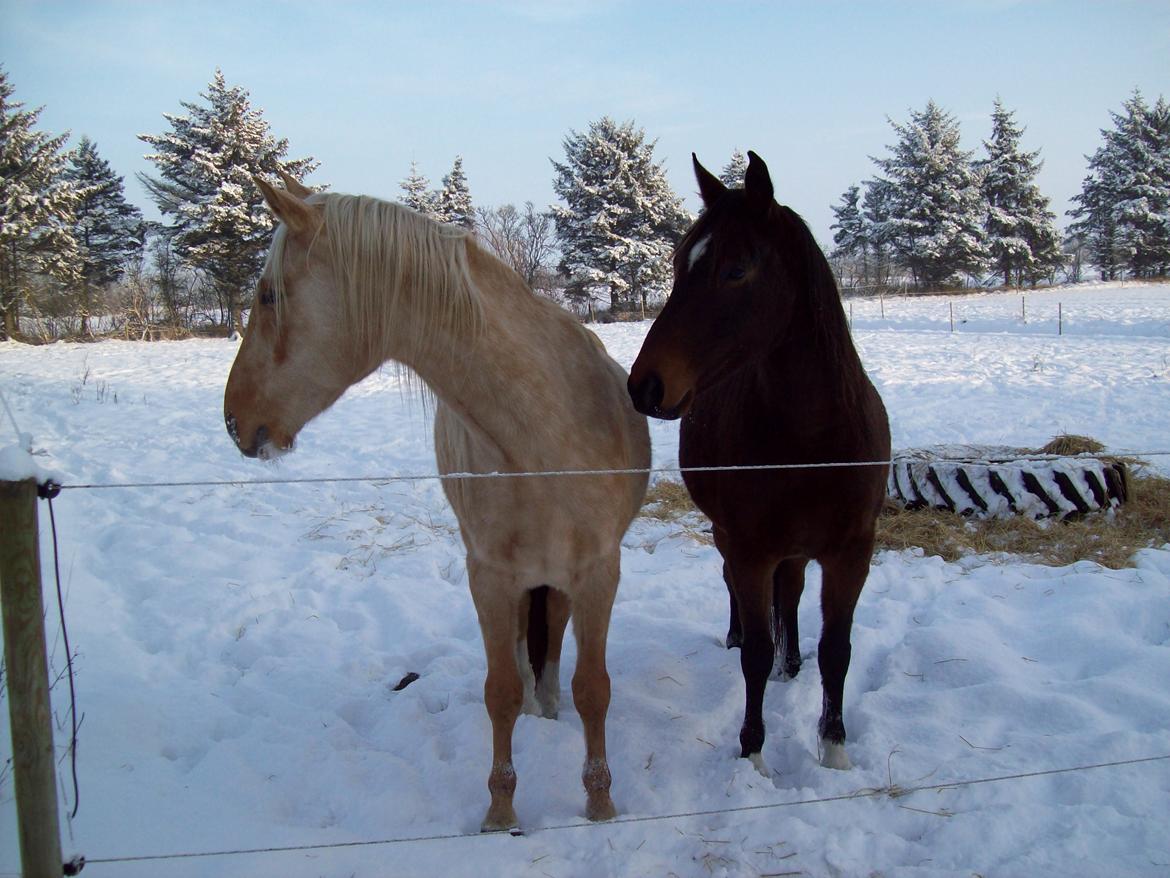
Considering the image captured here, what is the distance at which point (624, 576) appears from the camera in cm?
477

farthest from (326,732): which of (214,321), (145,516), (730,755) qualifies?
(214,321)

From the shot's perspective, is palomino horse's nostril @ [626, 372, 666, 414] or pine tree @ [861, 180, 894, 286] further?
pine tree @ [861, 180, 894, 286]

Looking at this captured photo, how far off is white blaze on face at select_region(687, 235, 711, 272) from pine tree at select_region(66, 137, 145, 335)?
33.9 m

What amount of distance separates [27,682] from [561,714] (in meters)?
2.13

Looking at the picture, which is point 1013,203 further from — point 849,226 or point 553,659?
point 553,659

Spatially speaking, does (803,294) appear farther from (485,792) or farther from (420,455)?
(420,455)

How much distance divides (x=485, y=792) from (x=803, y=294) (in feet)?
6.93

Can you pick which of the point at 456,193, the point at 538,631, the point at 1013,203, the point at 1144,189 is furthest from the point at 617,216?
the point at 538,631

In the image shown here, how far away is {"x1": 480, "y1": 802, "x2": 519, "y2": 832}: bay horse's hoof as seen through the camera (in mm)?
2395

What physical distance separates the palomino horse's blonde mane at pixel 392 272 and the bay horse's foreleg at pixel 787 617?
2.05 metres

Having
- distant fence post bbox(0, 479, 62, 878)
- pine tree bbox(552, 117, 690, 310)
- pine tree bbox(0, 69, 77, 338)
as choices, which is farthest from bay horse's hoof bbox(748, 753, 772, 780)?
pine tree bbox(552, 117, 690, 310)

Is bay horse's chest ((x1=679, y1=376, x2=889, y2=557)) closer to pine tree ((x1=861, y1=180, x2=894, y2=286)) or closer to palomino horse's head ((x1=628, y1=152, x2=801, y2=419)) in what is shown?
palomino horse's head ((x1=628, y1=152, x2=801, y2=419))

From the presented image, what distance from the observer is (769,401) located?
8.53ft

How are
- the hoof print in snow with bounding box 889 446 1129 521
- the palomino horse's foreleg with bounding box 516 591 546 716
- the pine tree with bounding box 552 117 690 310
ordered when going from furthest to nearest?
1. the pine tree with bounding box 552 117 690 310
2. the hoof print in snow with bounding box 889 446 1129 521
3. the palomino horse's foreleg with bounding box 516 591 546 716
